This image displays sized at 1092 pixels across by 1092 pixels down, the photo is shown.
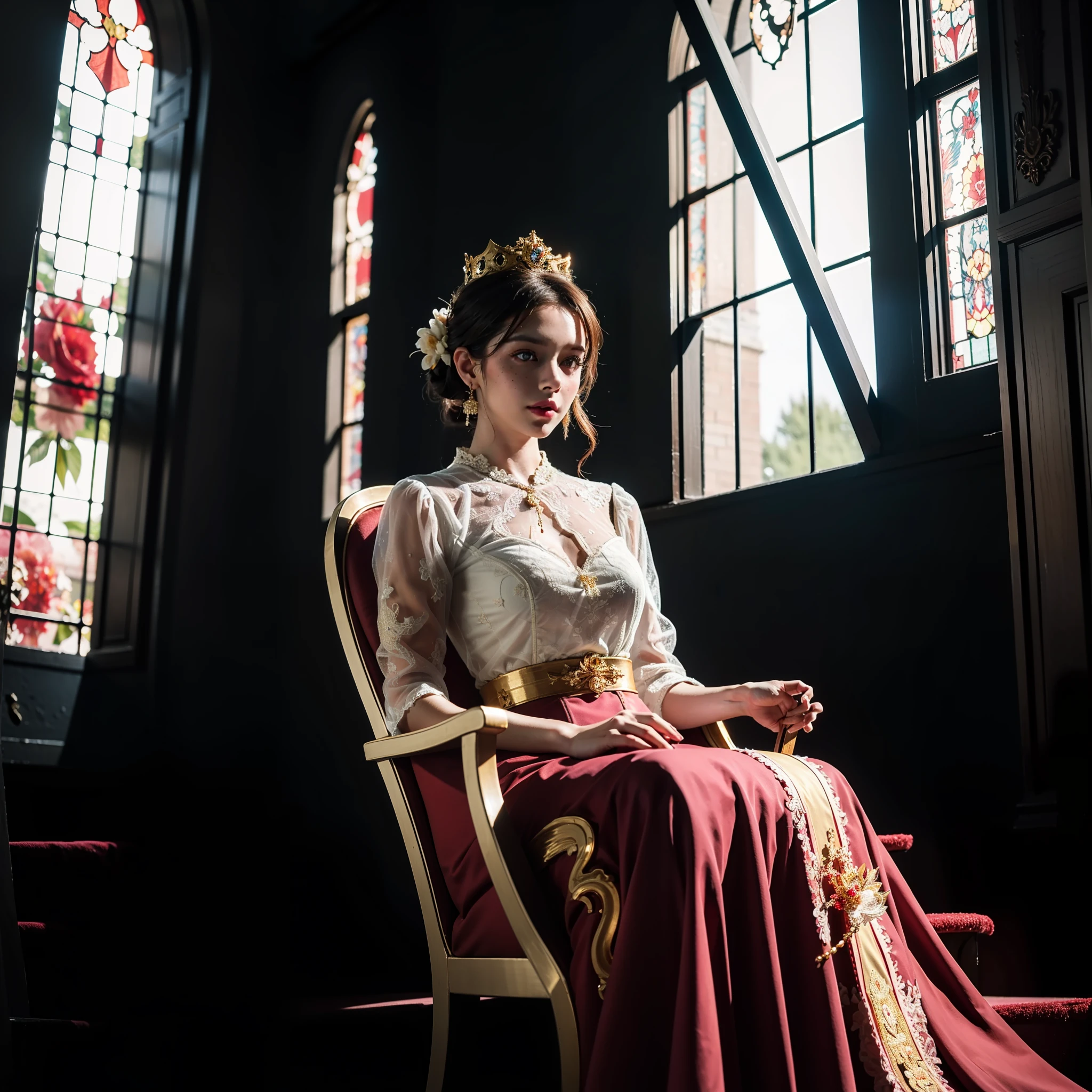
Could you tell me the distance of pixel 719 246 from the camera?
13.9 feet

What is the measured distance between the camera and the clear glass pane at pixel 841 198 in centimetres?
373

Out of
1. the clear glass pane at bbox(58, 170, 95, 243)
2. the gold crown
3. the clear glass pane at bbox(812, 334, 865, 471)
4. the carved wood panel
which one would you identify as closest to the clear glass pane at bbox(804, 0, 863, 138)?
the carved wood panel

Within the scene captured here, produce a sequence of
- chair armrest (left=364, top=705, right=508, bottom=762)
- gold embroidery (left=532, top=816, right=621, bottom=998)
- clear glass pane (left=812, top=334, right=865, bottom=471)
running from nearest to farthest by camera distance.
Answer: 1. gold embroidery (left=532, top=816, right=621, bottom=998)
2. chair armrest (left=364, top=705, right=508, bottom=762)
3. clear glass pane (left=812, top=334, right=865, bottom=471)

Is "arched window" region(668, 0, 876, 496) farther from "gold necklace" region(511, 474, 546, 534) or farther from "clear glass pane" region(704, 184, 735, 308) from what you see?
"gold necklace" region(511, 474, 546, 534)

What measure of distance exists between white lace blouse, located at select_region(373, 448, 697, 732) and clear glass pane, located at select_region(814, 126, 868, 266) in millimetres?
2071

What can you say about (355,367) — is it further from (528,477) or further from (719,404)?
(528,477)

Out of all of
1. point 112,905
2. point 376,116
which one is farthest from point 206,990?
point 376,116

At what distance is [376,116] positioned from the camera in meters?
5.71

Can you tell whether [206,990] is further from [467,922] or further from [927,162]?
[927,162]

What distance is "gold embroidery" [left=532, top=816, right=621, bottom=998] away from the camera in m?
1.46

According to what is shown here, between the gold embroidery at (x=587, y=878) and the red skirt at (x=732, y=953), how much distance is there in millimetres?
14

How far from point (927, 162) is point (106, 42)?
4247mm

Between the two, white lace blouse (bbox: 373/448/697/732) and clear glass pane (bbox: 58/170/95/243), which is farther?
clear glass pane (bbox: 58/170/95/243)

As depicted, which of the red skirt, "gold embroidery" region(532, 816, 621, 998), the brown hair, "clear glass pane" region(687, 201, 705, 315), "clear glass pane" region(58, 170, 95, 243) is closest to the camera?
the red skirt
